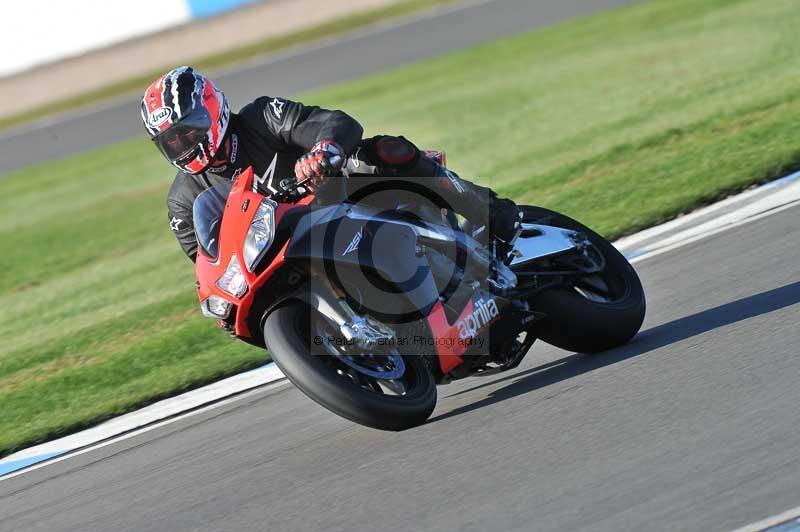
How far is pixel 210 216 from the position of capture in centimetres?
466

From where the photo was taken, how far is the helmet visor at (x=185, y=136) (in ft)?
16.2

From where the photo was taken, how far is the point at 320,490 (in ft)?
14.7

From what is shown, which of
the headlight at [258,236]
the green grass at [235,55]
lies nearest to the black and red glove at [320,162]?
the headlight at [258,236]

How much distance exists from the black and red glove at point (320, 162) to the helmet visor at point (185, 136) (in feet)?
1.92

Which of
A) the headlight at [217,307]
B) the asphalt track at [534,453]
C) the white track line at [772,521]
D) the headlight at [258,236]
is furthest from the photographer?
the headlight at [217,307]

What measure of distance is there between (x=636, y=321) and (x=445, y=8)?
21106 mm

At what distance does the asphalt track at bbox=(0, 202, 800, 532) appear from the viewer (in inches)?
148

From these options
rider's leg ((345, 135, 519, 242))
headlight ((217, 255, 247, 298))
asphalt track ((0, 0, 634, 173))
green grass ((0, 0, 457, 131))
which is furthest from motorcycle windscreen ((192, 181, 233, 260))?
green grass ((0, 0, 457, 131))

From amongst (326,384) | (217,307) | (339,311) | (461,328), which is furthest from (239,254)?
(461,328)

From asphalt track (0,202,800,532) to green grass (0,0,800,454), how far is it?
1268 mm

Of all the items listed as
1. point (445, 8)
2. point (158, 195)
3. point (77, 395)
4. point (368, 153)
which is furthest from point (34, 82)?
point (368, 153)

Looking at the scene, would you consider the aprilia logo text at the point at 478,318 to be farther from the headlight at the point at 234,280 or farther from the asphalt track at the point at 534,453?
the headlight at the point at 234,280

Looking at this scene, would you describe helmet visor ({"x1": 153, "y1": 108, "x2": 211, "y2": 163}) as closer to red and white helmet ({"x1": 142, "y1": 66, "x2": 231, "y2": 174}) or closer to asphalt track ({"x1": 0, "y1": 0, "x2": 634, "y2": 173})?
red and white helmet ({"x1": 142, "y1": 66, "x2": 231, "y2": 174})

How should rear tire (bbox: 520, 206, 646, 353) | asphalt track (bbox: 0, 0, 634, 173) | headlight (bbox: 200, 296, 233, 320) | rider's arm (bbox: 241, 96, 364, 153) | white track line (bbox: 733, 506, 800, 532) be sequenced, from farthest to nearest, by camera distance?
asphalt track (bbox: 0, 0, 634, 173)
rear tire (bbox: 520, 206, 646, 353)
rider's arm (bbox: 241, 96, 364, 153)
headlight (bbox: 200, 296, 233, 320)
white track line (bbox: 733, 506, 800, 532)
